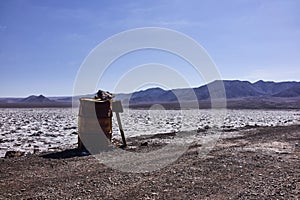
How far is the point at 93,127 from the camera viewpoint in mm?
11531

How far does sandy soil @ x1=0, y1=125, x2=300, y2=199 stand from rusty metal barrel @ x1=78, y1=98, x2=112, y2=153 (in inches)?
47.7

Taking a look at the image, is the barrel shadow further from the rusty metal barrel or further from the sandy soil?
the rusty metal barrel

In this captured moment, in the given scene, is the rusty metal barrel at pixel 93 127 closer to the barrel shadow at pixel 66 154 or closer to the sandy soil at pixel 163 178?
the barrel shadow at pixel 66 154

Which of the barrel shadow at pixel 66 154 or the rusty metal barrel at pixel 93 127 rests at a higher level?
the rusty metal barrel at pixel 93 127

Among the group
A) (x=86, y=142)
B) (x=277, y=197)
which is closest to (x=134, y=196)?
(x=277, y=197)

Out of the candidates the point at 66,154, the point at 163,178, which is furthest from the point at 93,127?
the point at 163,178

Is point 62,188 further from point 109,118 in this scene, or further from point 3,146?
point 3,146

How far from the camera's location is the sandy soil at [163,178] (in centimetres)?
631

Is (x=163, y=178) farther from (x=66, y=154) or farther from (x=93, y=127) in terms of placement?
(x=93, y=127)

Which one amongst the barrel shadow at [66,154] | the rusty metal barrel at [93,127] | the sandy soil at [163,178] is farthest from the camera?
the rusty metal barrel at [93,127]

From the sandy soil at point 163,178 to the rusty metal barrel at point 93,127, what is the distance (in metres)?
1.21

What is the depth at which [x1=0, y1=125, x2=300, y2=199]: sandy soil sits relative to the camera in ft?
20.7

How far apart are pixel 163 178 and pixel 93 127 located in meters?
4.74

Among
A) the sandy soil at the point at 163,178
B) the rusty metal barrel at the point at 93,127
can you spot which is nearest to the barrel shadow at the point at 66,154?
the sandy soil at the point at 163,178
